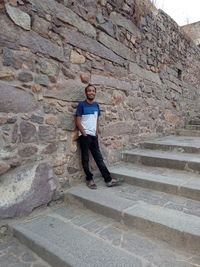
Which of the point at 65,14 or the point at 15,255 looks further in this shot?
the point at 65,14

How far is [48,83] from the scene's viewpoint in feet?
8.28

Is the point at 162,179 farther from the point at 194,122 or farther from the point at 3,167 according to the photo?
the point at 194,122

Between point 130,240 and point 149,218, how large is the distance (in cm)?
26

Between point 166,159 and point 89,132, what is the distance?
4.10 feet

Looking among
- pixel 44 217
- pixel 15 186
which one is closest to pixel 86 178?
pixel 44 217

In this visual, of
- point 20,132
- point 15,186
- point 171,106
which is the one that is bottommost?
point 15,186

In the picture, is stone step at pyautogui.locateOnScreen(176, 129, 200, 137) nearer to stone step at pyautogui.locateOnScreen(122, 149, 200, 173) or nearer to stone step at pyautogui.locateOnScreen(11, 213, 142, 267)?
stone step at pyautogui.locateOnScreen(122, 149, 200, 173)

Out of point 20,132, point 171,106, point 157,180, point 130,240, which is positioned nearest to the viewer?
point 130,240

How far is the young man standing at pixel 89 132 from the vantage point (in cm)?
281

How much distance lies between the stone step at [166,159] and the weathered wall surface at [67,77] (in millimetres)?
279

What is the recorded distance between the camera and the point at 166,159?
3.30 metres

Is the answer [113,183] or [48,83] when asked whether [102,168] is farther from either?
[48,83]

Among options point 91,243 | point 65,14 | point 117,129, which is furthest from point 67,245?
point 65,14

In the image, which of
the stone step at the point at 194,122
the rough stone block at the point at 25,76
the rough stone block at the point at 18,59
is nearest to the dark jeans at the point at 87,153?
the rough stone block at the point at 25,76
